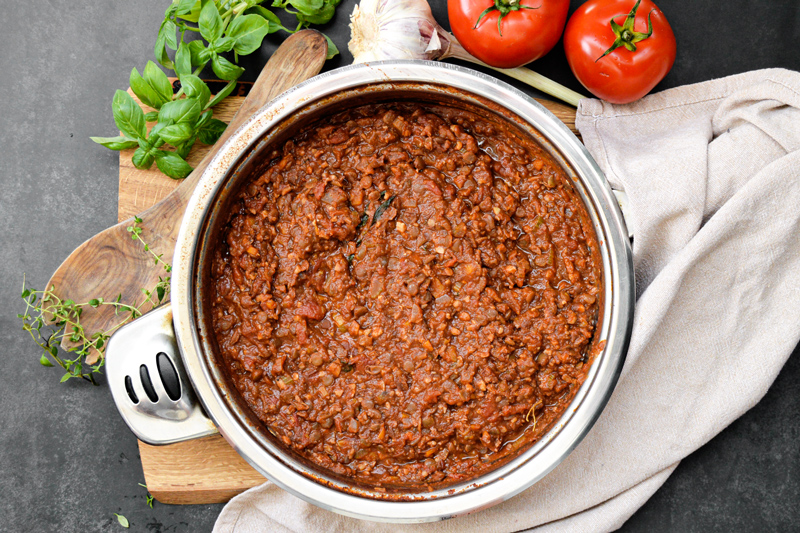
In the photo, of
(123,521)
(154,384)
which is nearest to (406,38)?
(154,384)

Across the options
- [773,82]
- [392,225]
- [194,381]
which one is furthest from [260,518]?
[773,82]

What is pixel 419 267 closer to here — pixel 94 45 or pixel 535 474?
pixel 535 474

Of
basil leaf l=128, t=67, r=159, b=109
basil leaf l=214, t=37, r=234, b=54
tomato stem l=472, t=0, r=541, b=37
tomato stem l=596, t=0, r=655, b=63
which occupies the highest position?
tomato stem l=472, t=0, r=541, b=37

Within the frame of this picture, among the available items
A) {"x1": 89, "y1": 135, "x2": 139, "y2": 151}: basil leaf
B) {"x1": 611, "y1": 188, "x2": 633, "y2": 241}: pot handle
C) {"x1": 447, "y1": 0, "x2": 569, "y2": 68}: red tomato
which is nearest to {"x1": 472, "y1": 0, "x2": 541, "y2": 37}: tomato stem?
{"x1": 447, "y1": 0, "x2": 569, "y2": 68}: red tomato

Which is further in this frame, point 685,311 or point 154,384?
point 685,311

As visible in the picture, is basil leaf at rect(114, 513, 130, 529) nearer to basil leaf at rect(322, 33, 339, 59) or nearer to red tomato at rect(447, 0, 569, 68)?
basil leaf at rect(322, 33, 339, 59)

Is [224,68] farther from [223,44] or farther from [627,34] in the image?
[627,34]
